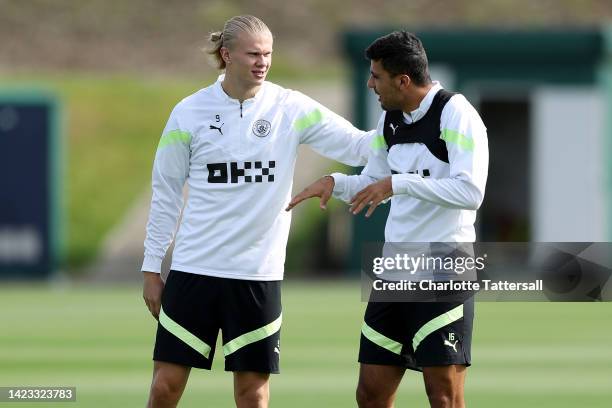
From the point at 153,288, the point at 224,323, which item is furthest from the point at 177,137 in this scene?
the point at 224,323

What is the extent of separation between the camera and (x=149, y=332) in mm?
16562

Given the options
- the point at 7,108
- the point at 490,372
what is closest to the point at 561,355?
the point at 490,372

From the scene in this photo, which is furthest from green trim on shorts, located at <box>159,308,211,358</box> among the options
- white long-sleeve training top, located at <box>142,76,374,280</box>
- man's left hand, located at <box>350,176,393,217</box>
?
man's left hand, located at <box>350,176,393,217</box>

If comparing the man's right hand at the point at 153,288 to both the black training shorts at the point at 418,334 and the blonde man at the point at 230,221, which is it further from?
the black training shorts at the point at 418,334

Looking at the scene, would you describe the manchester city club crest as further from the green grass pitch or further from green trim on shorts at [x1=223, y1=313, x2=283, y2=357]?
the green grass pitch

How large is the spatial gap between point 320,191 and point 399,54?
800mm

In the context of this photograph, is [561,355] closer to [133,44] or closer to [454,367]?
[454,367]

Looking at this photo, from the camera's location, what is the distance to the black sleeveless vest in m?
7.61

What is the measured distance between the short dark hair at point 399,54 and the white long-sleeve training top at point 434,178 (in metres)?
0.15

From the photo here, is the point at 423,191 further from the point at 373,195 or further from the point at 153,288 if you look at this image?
the point at 153,288

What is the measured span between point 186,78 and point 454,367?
4880 cm

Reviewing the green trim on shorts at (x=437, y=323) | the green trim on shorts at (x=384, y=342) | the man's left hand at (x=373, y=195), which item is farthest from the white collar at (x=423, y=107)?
the green trim on shorts at (x=384, y=342)

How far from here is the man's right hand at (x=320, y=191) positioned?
770cm

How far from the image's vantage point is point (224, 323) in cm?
797
